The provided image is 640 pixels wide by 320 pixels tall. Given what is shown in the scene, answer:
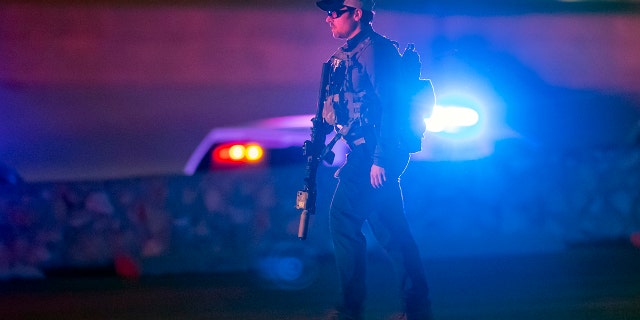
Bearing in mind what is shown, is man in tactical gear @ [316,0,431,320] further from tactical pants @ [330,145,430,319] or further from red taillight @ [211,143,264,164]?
red taillight @ [211,143,264,164]

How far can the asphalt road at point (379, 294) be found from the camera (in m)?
6.17

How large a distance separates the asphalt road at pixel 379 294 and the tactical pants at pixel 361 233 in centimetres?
87

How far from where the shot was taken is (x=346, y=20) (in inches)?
201

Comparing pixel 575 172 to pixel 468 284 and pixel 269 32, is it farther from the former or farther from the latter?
pixel 269 32

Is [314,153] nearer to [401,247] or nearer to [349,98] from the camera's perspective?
[349,98]

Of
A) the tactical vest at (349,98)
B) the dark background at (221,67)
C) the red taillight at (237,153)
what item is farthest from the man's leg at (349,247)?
the dark background at (221,67)

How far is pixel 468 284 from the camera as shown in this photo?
7125 mm

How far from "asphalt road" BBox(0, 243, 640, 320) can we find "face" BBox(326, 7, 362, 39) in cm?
206

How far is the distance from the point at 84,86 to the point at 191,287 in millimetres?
8676

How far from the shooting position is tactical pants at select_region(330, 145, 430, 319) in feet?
16.6

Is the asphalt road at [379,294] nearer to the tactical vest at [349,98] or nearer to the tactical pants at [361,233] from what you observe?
the tactical pants at [361,233]

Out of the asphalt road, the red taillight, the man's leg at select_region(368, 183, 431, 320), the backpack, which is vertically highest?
the backpack

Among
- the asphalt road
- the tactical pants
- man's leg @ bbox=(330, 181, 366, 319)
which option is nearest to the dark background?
the asphalt road

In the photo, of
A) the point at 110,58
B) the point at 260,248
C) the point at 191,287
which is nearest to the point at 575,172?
the point at 260,248
